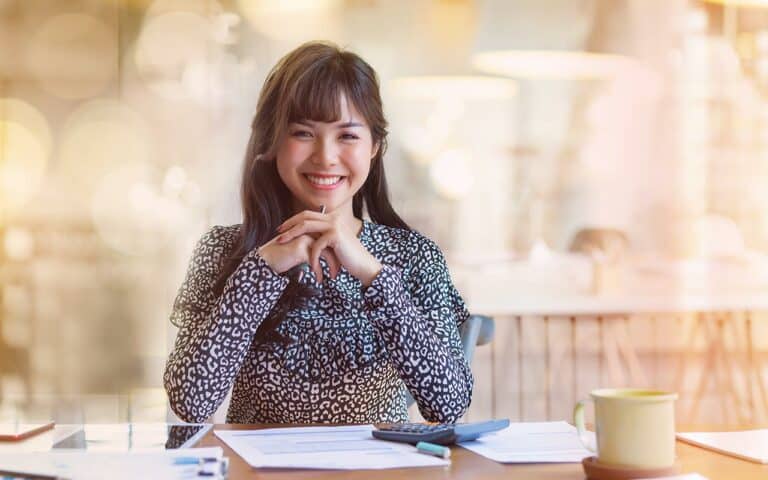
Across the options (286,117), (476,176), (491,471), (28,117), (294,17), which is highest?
(294,17)

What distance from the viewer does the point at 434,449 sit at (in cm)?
118

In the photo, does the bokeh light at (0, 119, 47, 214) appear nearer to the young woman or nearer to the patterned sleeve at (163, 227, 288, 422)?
the young woman

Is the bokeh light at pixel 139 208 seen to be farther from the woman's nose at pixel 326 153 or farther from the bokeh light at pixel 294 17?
the woman's nose at pixel 326 153

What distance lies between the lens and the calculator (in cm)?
123

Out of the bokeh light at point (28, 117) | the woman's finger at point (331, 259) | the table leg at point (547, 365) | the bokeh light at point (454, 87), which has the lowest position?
the table leg at point (547, 365)

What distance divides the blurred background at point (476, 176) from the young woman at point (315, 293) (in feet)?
8.29

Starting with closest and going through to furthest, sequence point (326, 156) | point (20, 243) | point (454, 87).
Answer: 1. point (326, 156)
2. point (20, 243)
3. point (454, 87)

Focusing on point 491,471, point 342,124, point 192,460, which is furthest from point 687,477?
point 342,124

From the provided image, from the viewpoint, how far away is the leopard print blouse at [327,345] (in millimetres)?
1565

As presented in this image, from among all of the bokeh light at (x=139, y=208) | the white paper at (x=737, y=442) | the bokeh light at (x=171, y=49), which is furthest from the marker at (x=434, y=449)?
the bokeh light at (x=171, y=49)

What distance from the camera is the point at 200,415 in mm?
1607

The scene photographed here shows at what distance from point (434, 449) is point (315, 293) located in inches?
23.1

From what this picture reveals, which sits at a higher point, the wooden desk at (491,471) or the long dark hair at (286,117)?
the long dark hair at (286,117)

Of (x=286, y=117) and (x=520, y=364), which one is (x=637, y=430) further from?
(x=520, y=364)
